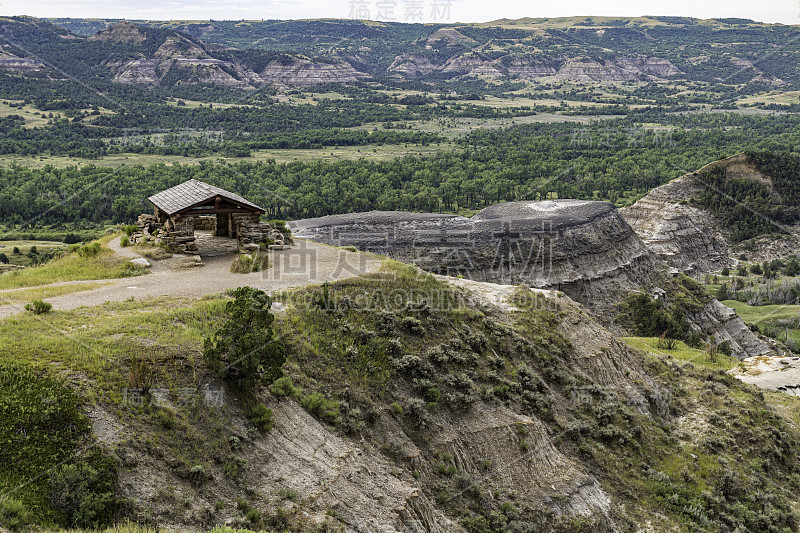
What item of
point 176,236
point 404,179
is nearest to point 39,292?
point 176,236

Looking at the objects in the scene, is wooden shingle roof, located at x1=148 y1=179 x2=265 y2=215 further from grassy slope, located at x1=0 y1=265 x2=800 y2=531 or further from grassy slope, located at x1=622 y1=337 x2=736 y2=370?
grassy slope, located at x1=622 y1=337 x2=736 y2=370

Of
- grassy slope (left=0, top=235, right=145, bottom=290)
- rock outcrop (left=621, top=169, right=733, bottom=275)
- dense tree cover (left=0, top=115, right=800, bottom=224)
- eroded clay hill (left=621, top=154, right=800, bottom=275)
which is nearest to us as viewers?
grassy slope (left=0, top=235, right=145, bottom=290)

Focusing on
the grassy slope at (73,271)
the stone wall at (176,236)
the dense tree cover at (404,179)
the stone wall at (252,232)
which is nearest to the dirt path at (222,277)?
the grassy slope at (73,271)

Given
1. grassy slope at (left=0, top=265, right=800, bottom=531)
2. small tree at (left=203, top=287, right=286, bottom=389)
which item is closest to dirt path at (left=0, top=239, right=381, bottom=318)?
grassy slope at (left=0, top=265, right=800, bottom=531)

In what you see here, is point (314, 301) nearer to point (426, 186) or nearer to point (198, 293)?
point (198, 293)

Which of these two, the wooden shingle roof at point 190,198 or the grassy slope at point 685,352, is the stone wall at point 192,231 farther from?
the grassy slope at point 685,352

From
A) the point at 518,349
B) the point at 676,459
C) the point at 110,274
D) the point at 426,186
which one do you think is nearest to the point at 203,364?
the point at 110,274

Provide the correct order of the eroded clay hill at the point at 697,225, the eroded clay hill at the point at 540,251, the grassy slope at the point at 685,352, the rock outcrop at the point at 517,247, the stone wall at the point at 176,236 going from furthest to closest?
the eroded clay hill at the point at 697,225 < the eroded clay hill at the point at 540,251 < the rock outcrop at the point at 517,247 < the grassy slope at the point at 685,352 < the stone wall at the point at 176,236
